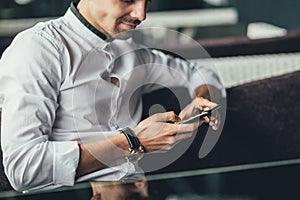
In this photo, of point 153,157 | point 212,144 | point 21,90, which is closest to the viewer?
point 21,90

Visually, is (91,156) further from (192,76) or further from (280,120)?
(280,120)

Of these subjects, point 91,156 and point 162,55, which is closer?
point 91,156

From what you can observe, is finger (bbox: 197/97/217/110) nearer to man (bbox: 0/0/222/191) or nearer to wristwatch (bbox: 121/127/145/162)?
man (bbox: 0/0/222/191)

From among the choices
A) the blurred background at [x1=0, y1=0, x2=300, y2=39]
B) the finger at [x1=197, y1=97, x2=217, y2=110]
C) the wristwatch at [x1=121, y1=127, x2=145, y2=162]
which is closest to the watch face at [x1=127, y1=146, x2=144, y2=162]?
the wristwatch at [x1=121, y1=127, x2=145, y2=162]

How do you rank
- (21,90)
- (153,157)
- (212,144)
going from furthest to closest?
(212,144) < (153,157) < (21,90)

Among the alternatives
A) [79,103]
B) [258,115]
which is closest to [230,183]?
[258,115]

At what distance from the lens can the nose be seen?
33.2 inches

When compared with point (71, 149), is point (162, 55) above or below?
above

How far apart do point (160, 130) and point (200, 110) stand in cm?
9

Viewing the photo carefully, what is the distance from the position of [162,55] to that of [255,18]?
0.24m

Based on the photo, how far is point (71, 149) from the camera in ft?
2.68

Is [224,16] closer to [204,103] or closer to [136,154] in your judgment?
[204,103]

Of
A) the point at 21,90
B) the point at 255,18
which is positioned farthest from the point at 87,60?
the point at 255,18

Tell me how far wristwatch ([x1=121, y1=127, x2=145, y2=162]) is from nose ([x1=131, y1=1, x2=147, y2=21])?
180 mm
